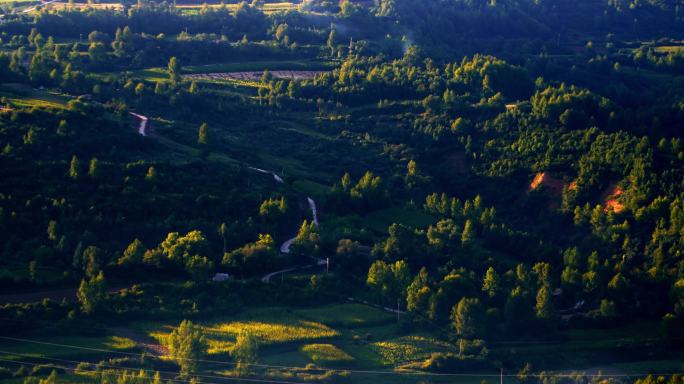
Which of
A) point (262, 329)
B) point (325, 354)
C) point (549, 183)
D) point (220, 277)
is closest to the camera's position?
point (325, 354)

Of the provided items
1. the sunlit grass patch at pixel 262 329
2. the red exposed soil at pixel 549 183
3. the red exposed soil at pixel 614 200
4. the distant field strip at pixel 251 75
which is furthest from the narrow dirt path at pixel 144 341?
the distant field strip at pixel 251 75

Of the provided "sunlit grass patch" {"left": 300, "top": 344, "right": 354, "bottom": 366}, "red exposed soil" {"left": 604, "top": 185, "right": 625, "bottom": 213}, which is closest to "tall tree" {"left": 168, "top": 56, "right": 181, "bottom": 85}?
"red exposed soil" {"left": 604, "top": 185, "right": 625, "bottom": 213}

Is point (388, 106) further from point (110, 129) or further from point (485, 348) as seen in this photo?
point (485, 348)

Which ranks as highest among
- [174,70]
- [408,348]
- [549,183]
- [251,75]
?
[174,70]

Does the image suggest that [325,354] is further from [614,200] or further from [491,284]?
[614,200]

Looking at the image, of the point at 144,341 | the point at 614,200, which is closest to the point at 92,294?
the point at 144,341

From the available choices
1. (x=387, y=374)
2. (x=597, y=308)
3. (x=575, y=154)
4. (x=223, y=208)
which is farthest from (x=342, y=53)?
(x=387, y=374)
